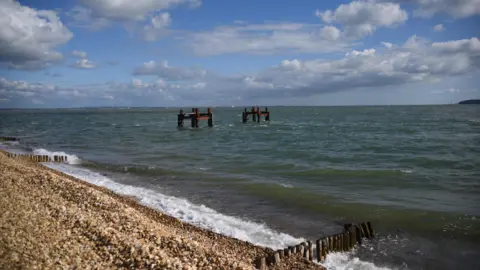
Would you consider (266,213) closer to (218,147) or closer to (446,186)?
(446,186)

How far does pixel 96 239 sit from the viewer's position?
287 inches

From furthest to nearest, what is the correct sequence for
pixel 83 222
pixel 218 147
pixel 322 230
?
1. pixel 218 147
2. pixel 322 230
3. pixel 83 222

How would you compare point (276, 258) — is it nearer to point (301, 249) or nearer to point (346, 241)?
point (301, 249)

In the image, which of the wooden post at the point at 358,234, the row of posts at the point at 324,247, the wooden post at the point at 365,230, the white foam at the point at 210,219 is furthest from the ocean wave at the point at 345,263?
the wooden post at the point at 365,230

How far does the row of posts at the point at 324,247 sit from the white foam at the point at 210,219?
3.69ft

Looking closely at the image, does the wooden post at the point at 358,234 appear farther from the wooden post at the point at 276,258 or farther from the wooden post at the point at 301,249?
the wooden post at the point at 276,258

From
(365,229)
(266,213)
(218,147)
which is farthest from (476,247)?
(218,147)

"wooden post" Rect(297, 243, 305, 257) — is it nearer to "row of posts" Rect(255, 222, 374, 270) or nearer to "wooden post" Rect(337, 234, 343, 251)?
"row of posts" Rect(255, 222, 374, 270)

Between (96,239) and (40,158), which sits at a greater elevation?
(96,239)

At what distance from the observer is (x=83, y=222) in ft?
26.7

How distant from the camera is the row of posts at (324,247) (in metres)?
8.26

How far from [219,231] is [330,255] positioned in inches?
131

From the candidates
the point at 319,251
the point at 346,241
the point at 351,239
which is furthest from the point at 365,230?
the point at 319,251

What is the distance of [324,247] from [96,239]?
5.45m
